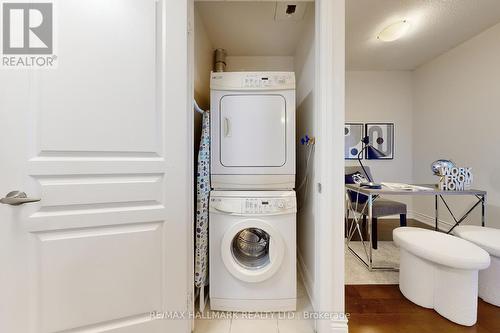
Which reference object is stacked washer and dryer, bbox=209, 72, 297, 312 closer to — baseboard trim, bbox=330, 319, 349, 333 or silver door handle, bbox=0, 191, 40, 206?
baseboard trim, bbox=330, 319, 349, 333

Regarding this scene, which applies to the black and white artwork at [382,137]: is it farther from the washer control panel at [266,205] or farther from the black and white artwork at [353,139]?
the washer control panel at [266,205]

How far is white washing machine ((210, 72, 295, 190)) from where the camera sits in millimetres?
1548

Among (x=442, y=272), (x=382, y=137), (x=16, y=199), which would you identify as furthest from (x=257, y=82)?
(x=382, y=137)

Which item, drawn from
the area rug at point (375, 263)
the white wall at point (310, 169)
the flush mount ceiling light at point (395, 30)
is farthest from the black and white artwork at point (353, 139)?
the white wall at point (310, 169)

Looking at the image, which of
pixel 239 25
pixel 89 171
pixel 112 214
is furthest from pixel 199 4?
pixel 112 214

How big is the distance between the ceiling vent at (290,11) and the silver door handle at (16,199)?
2119mm

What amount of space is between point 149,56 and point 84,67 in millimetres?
312

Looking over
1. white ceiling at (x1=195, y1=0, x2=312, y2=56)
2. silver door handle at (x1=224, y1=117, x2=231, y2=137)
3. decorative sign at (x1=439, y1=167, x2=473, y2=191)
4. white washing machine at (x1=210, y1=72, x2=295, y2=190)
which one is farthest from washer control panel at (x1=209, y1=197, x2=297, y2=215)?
white ceiling at (x1=195, y1=0, x2=312, y2=56)

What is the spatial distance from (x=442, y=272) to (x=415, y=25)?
252cm

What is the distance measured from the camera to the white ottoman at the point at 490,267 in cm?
150

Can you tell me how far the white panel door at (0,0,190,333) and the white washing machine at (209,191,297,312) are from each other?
0.33 metres

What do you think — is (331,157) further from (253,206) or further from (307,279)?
(307,279)

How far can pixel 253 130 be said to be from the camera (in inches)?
60.9

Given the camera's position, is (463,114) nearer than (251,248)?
No
